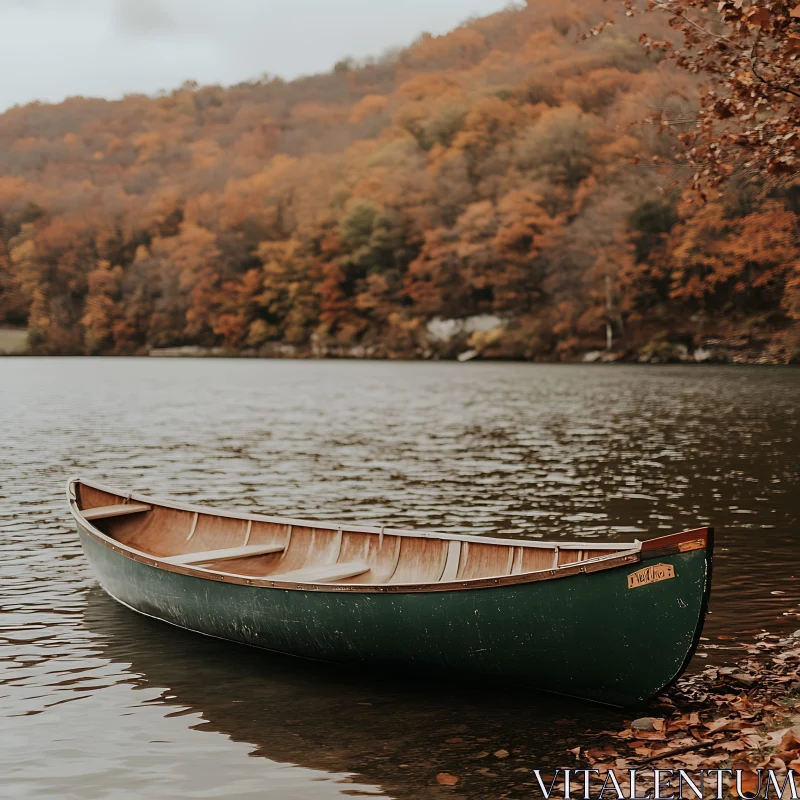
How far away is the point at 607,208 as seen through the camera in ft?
269

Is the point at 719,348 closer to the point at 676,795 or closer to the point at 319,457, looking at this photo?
the point at 319,457

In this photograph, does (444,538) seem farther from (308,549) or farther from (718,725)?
(718,725)

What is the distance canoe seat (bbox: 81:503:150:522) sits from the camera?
41.7 ft

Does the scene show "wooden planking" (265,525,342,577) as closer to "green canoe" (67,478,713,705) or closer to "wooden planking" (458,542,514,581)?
"green canoe" (67,478,713,705)

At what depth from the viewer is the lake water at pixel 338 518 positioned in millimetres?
7617

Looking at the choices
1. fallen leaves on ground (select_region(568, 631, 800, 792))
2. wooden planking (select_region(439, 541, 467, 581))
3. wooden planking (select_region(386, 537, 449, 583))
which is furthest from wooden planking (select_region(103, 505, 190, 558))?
A: fallen leaves on ground (select_region(568, 631, 800, 792))

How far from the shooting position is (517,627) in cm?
819

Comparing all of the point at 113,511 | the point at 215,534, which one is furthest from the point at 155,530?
the point at 215,534

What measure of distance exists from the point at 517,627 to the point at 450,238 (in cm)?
9329

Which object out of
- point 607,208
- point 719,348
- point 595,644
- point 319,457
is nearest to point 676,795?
point 595,644

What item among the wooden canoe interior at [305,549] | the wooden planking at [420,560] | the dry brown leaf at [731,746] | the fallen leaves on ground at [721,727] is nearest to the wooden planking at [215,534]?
the wooden canoe interior at [305,549]

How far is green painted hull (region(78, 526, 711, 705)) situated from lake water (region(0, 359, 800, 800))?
0.29 meters

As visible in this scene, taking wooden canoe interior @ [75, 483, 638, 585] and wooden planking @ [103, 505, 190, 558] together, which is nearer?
wooden canoe interior @ [75, 483, 638, 585]

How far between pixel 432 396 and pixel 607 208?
41.0 meters
